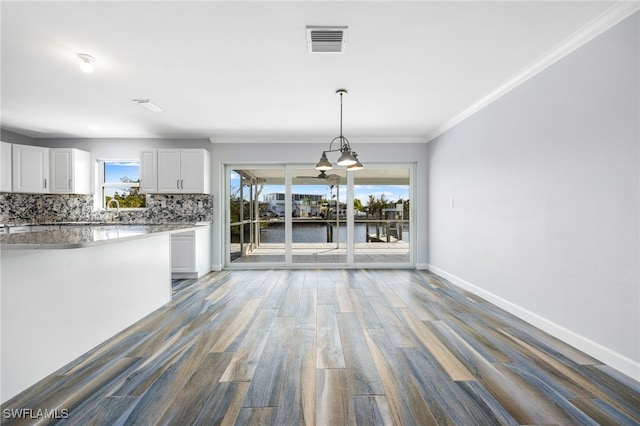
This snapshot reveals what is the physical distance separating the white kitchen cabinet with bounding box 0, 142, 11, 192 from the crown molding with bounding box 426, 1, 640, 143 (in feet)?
22.9

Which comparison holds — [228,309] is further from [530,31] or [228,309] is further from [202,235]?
[530,31]

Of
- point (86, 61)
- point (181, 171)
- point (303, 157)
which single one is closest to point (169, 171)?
point (181, 171)

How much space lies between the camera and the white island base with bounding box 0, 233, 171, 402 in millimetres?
1860

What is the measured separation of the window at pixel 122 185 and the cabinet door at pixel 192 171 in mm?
990

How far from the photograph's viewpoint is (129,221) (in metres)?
5.42

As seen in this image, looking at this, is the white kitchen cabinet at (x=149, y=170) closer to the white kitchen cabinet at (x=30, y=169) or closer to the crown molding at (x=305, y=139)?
the crown molding at (x=305, y=139)

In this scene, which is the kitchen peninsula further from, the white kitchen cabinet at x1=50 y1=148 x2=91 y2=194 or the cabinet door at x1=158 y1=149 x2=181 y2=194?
the white kitchen cabinet at x1=50 y1=148 x2=91 y2=194

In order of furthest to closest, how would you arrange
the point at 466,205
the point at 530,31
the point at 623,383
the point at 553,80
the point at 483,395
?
the point at 466,205, the point at 553,80, the point at 530,31, the point at 623,383, the point at 483,395

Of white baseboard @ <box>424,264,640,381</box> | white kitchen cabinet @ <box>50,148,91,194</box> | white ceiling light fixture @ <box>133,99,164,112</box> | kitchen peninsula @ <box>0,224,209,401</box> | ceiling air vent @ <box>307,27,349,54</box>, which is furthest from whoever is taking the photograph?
white kitchen cabinet @ <box>50,148,91,194</box>

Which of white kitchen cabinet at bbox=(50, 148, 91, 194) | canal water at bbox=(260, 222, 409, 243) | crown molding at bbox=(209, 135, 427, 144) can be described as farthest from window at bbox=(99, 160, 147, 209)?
canal water at bbox=(260, 222, 409, 243)

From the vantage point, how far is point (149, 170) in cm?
524

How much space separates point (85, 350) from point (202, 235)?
9.70 ft

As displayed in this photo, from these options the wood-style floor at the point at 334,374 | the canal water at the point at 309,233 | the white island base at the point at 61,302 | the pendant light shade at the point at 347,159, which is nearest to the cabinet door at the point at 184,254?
the canal water at the point at 309,233

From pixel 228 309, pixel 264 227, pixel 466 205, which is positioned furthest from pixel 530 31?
pixel 264 227
